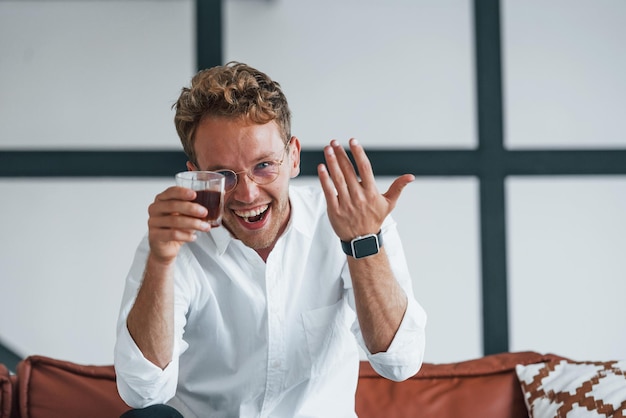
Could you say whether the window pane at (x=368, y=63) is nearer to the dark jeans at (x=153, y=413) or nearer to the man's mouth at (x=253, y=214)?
the man's mouth at (x=253, y=214)

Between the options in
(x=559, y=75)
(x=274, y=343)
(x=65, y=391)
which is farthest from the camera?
(x=559, y=75)

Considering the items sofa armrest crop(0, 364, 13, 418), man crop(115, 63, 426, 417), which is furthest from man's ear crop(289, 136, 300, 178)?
sofa armrest crop(0, 364, 13, 418)

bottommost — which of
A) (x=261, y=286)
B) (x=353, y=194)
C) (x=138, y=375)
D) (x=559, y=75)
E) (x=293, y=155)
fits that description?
(x=138, y=375)

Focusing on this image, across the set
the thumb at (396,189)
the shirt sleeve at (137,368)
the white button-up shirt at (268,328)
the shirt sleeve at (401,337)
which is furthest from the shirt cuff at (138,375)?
the thumb at (396,189)

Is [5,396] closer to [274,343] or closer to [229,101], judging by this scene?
[274,343]

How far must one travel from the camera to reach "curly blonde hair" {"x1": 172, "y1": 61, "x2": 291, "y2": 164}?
6.24 ft

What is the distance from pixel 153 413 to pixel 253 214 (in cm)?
55

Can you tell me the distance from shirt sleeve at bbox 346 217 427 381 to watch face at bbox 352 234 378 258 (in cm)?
16

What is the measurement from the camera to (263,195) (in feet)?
6.23

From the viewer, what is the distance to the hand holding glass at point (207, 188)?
1625 mm

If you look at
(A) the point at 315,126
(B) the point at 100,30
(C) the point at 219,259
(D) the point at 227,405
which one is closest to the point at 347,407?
(D) the point at 227,405

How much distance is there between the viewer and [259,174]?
6.18 ft

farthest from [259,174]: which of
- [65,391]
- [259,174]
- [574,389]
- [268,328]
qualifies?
[574,389]

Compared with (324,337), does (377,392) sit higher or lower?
lower
